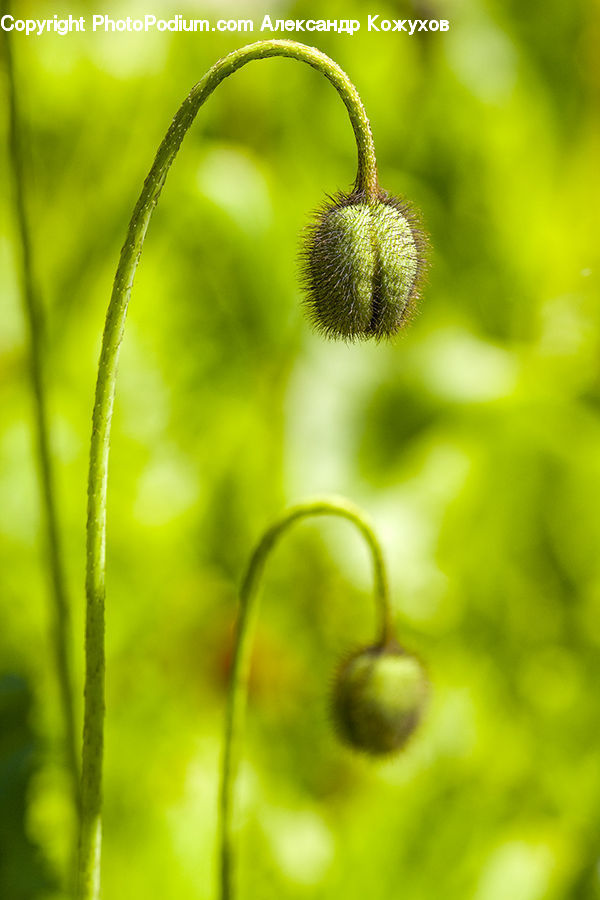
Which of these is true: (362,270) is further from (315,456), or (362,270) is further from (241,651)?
(315,456)

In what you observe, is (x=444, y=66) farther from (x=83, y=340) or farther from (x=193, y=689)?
(x=193, y=689)

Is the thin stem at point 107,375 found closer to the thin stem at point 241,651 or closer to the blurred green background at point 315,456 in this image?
the thin stem at point 241,651

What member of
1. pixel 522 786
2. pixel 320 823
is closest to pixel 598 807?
pixel 522 786

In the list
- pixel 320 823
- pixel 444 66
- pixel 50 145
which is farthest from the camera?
pixel 444 66

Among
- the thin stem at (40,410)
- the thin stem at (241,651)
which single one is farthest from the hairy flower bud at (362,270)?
the thin stem at (40,410)

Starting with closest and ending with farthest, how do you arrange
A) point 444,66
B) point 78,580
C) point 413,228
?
point 413,228 < point 78,580 < point 444,66

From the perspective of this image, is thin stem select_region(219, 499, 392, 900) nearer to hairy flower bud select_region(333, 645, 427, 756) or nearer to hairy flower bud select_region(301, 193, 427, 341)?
hairy flower bud select_region(333, 645, 427, 756)

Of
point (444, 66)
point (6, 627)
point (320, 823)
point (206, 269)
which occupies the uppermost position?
point (444, 66)
